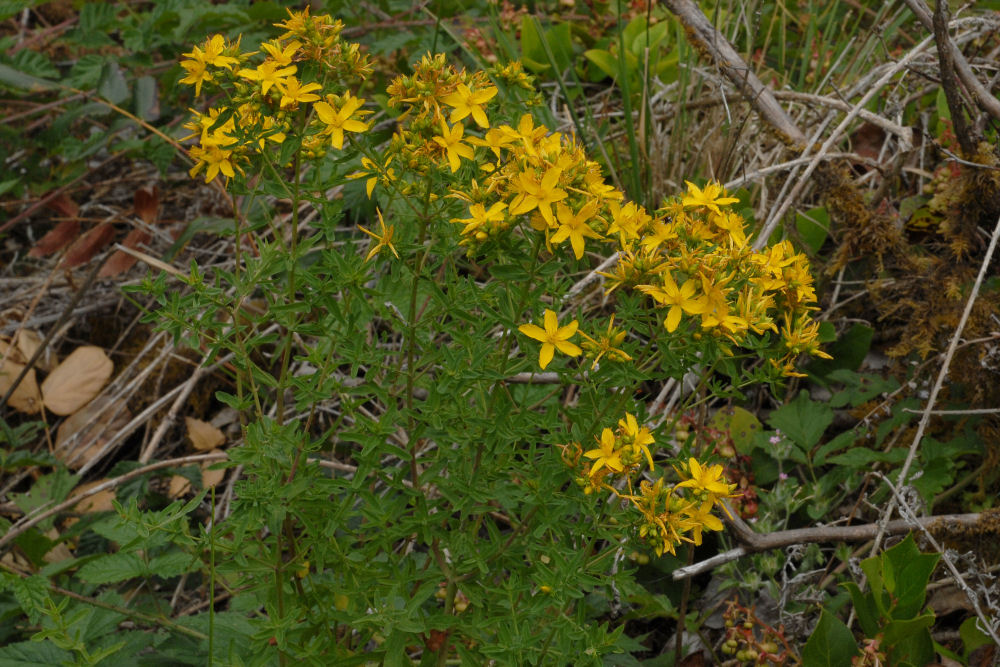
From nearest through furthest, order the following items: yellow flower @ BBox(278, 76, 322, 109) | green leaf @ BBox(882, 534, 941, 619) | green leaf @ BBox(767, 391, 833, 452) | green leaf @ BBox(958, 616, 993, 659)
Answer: yellow flower @ BBox(278, 76, 322, 109) < green leaf @ BBox(882, 534, 941, 619) < green leaf @ BBox(958, 616, 993, 659) < green leaf @ BBox(767, 391, 833, 452)

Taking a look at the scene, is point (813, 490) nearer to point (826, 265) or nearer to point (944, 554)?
point (944, 554)

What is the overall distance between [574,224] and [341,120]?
424 millimetres

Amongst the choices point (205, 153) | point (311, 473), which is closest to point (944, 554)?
point (311, 473)

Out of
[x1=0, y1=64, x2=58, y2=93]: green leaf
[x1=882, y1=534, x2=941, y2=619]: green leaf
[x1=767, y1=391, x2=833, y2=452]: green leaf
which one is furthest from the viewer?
[x1=0, y1=64, x2=58, y2=93]: green leaf

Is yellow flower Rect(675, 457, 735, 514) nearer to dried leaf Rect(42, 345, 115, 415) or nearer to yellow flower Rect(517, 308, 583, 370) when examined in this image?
yellow flower Rect(517, 308, 583, 370)

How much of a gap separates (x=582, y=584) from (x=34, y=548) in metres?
1.54

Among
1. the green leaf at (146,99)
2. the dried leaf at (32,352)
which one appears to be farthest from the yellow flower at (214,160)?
the dried leaf at (32,352)

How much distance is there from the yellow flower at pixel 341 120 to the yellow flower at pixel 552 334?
0.42 metres

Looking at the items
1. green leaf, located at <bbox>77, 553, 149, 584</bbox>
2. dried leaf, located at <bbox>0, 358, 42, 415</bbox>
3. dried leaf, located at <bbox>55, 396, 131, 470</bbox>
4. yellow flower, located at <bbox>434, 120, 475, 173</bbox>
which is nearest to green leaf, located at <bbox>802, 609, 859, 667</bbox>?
yellow flower, located at <bbox>434, 120, 475, 173</bbox>

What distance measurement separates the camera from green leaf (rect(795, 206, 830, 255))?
2.60 meters

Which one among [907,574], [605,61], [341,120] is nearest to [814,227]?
[605,61]

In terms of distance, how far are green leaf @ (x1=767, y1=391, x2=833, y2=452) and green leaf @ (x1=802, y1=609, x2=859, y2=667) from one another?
57 centimetres

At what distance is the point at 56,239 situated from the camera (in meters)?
3.18

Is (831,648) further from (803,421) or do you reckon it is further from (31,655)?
(31,655)
